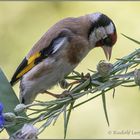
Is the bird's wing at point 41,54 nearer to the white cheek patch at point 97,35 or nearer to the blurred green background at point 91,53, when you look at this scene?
the white cheek patch at point 97,35

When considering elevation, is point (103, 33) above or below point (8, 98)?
below

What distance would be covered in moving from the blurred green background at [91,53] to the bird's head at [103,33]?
0.90 meters

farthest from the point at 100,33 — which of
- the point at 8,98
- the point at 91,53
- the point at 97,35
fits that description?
the point at 91,53

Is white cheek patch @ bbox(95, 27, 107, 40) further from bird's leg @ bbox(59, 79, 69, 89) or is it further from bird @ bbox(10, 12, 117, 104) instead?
bird's leg @ bbox(59, 79, 69, 89)

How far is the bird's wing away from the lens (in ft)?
6.72

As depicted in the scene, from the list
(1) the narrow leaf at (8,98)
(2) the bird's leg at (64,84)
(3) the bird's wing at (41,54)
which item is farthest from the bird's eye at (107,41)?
(1) the narrow leaf at (8,98)

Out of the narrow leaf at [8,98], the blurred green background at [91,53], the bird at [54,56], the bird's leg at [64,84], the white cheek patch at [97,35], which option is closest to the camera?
the narrow leaf at [8,98]

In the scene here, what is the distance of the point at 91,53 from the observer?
3588mm

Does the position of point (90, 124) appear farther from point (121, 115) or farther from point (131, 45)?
point (131, 45)

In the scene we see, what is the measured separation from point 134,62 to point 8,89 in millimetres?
277

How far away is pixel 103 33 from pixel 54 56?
8.2 inches

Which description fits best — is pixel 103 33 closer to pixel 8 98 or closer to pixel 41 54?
pixel 41 54

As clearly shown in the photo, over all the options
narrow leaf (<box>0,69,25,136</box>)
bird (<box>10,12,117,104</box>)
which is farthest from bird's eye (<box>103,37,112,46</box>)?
narrow leaf (<box>0,69,25,136</box>)

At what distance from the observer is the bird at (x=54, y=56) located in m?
2.02
